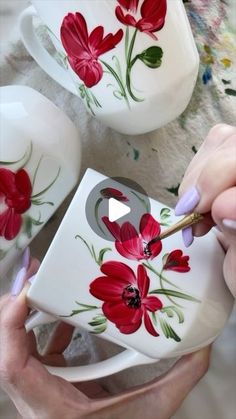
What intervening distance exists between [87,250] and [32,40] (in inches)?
9.0

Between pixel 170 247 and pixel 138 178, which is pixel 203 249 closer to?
pixel 170 247

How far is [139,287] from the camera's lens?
1.34ft

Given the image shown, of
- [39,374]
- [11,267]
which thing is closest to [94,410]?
[39,374]

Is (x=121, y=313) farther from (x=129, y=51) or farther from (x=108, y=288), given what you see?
(x=129, y=51)

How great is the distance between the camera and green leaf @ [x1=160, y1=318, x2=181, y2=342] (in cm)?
41

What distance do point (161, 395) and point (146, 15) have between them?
30 centimetres

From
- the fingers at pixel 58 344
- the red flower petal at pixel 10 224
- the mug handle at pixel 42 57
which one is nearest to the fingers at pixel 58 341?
the fingers at pixel 58 344

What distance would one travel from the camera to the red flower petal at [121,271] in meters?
0.41

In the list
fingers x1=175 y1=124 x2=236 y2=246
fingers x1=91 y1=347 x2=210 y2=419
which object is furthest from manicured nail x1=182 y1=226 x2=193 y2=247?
fingers x1=91 y1=347 x2=210 y2=419

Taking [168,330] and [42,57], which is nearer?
[168,330]

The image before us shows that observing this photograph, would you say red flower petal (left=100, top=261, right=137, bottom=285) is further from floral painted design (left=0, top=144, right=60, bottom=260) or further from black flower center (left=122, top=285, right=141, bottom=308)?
floral painted design (left=0, top=144, right=60, bottom=260)

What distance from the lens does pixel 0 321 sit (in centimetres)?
44

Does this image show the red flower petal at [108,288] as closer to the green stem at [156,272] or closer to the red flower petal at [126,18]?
the green stem at [156,272]

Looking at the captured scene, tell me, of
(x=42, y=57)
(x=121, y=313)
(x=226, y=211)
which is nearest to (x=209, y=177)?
(x=226, y=211)
